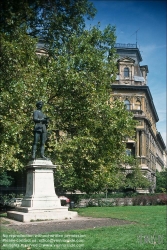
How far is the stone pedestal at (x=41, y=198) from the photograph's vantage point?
599 inches

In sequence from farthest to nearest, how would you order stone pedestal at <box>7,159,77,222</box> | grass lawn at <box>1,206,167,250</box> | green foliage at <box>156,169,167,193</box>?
green foliage at <box>156,169,167,193</box> < stone pedestal at <box>7,159,77,222</box> < grass lawn at <box>1,206,167,250</box>

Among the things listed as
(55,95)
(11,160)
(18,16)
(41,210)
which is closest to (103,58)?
(55,95)

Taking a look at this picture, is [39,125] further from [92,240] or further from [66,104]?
[92,240]

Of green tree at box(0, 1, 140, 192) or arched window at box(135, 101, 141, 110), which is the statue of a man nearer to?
green tree at box(0, 1, 140, 192)

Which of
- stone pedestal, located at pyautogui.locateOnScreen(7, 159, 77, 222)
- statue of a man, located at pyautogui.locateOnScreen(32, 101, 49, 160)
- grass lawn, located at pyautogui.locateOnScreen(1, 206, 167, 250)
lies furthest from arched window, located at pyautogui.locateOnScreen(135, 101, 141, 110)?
grass lawn, located at pyautogui.locateOnScreen(1, 206, 167, 250)

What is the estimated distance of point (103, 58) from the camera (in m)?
27.0

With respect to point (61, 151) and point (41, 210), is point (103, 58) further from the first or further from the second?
point (41, 210)

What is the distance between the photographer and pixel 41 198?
15.8 m

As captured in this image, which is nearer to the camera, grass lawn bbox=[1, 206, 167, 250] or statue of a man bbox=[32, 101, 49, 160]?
grass lawn bbox=[1, 206, 167, 250]

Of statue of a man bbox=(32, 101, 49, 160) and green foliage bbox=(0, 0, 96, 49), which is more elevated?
green foliage bbox=(0, 0, 96, 49)

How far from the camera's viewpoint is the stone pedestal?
1521 cm

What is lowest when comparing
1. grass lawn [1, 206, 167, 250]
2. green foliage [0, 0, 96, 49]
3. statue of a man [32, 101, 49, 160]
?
grass lawn [1, 206, 167, 250]

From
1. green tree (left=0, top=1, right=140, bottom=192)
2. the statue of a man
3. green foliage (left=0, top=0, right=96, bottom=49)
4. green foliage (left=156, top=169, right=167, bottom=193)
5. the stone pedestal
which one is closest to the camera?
the stone pedestal

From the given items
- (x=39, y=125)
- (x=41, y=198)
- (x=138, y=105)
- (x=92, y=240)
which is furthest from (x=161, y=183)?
(x=92, y=240)
